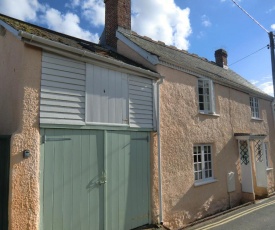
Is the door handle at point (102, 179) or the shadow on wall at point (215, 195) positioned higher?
the door handle at point (102, 179)

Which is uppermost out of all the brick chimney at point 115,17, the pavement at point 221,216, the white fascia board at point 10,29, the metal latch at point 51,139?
the brick chimney at point 115,17

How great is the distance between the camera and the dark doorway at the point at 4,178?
5.00 meters

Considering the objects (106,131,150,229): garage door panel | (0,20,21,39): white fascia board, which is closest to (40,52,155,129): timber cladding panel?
Result: (106,131,150,229): garage door panel

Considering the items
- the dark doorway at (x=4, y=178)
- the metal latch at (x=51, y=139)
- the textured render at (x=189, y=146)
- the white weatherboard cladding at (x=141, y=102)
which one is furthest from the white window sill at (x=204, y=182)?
the dark doorway at (x=4, y=178)

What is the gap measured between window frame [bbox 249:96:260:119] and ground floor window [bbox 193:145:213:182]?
5.15 m

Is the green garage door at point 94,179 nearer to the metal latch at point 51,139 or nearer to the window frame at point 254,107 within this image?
the metal latch at point 51,139

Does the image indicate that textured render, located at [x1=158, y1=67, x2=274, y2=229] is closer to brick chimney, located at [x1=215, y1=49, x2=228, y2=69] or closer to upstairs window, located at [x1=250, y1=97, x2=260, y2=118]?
upstairs window, located at [x1=250, y1=97, x2=260, y2=118]

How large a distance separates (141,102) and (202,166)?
405cm

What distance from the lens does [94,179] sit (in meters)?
6.30

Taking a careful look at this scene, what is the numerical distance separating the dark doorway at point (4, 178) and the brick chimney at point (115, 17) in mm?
6515

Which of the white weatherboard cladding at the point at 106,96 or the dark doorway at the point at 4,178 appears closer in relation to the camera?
the dark doorway at the point at 4,178

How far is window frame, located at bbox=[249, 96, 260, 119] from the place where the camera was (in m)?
14.5

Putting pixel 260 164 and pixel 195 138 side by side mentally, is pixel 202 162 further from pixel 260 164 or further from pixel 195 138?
pixel 260 164

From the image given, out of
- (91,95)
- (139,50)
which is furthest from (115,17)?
(91,95)
